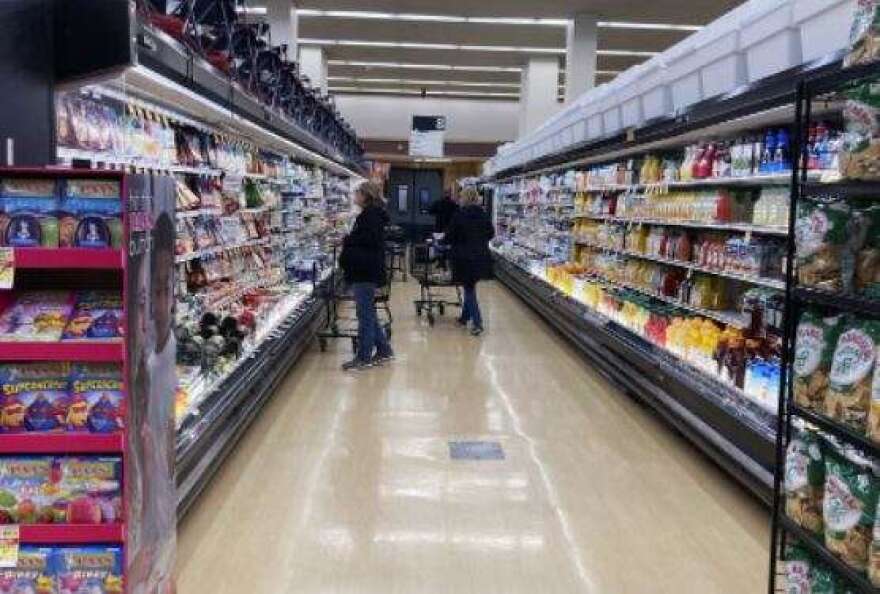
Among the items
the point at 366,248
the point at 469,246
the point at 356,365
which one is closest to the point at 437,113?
the point at 469,246

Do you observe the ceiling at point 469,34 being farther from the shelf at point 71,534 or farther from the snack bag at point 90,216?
the shelf at point 71,534

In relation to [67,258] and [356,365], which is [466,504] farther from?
[356,365]

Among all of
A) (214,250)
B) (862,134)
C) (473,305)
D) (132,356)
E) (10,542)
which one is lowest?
(473,305)

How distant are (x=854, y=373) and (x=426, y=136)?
66.1 feet

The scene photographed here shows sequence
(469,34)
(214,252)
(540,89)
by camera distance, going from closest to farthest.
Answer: (214,252) < (469,34) < (540,89)

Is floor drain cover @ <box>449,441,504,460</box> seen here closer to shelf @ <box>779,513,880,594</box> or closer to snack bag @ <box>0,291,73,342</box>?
shelf @ <box>779,513,880,594</box>

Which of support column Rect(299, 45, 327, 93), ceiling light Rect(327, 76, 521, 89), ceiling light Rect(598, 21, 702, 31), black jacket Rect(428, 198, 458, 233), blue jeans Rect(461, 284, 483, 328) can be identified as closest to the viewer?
blue jeans Rect(461, 284, 483, 328)

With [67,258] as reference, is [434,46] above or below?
above

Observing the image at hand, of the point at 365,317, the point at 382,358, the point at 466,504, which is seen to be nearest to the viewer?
the point at 466,504

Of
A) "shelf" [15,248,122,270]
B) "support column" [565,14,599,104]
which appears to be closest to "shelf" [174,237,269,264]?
"shelf" [15,248,122,270]

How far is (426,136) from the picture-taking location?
2173cm

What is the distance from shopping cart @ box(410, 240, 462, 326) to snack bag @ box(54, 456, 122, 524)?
800 cm

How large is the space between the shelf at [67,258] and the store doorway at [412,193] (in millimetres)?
25136

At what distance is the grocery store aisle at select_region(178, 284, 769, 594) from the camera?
3.51 m
